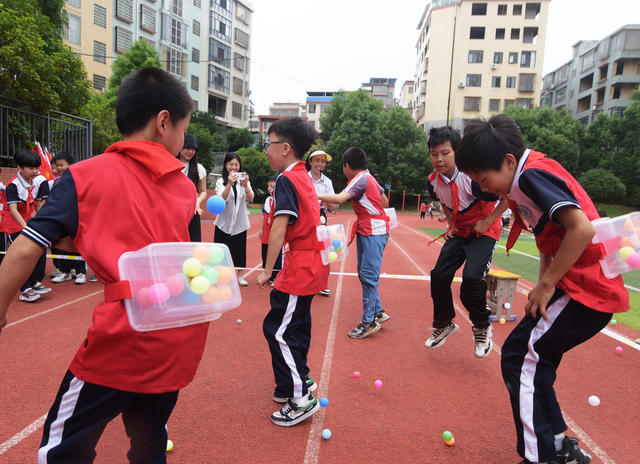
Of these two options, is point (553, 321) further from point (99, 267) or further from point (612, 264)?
point (99, 267)

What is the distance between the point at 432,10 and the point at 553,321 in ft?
170

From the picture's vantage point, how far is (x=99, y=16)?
91.8 ft

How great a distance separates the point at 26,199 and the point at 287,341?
4905 millimetres

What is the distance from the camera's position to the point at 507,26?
43250 millimetres

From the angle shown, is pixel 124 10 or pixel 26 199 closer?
pixel 26 199

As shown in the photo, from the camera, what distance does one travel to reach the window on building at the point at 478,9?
4353 centimetres

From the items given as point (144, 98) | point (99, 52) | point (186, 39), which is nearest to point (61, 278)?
point (144, 98)

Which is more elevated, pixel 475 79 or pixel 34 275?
pixel 475 79

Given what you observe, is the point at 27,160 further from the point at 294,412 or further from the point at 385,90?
the point at 385,90

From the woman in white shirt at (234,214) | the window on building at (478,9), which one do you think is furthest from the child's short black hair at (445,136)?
the window on building at (478,9)

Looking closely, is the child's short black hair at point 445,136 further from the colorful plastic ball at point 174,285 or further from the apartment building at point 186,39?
the apartment building at point 186,39

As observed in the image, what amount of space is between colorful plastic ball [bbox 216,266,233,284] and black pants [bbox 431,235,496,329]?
2.67 m

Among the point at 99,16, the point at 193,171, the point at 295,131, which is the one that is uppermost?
the point at 99,16

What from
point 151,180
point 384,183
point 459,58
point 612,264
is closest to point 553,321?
point 612,264
